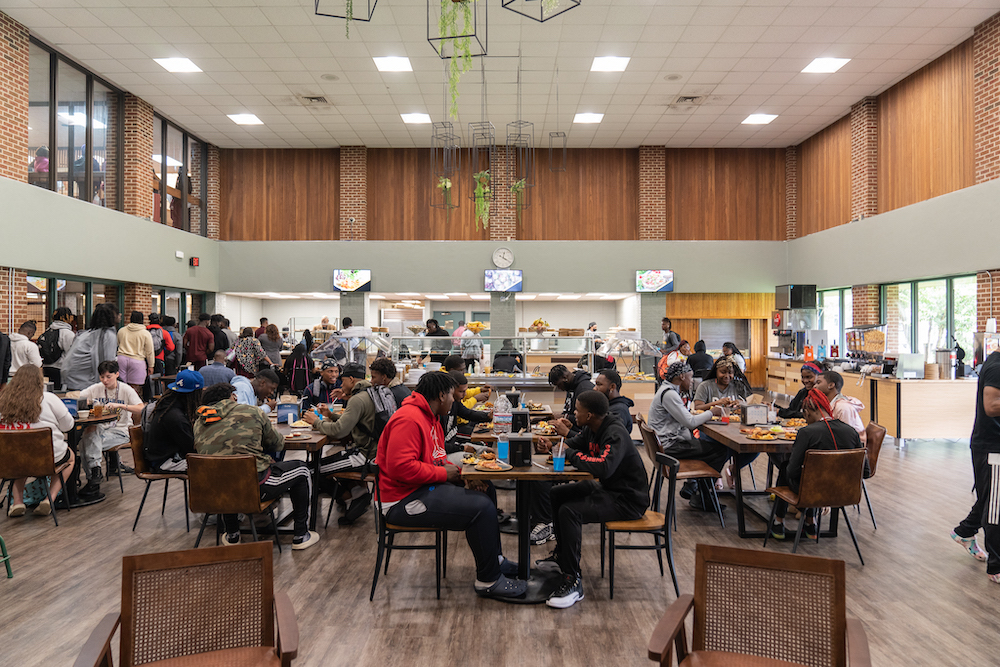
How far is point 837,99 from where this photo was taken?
420 inches

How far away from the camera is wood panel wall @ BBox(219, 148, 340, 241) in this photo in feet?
45.0

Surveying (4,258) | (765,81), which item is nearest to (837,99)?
(765,81)

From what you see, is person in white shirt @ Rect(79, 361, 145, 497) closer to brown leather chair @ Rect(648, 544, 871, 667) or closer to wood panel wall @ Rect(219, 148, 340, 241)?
brown leather chair @ Rect(648, 544, 871, 667)

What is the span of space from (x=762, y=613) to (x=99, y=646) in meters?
2.07

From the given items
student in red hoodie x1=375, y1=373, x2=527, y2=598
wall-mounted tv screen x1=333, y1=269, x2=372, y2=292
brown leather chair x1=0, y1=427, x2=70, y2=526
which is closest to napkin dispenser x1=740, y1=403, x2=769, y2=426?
student in red hoodie x1=375, y1=373, x2=527, y2=598

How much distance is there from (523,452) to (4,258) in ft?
24.6

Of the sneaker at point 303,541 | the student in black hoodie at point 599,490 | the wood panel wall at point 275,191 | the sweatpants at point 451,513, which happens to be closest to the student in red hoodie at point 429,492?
the sweatpants at point 451,513

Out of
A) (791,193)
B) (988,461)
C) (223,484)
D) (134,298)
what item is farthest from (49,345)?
(791,193)

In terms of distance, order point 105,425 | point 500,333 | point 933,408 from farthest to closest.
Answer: point 500,333 < point 933,408 < point 105,425

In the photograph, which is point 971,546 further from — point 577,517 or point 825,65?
point 825,65

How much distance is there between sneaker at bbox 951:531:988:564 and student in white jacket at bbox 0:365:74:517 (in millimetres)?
6765

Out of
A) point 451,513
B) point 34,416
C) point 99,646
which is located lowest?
point 451,513

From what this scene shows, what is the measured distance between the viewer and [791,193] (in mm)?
13477

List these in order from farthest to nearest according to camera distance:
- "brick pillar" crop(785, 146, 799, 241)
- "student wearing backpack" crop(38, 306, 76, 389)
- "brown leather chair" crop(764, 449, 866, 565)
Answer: "brick pillar" crop(785, 146, 799, 241), "student wearing backpack" crop(38, 306, 76, 389), "brown leather chair" crop(764, 449, 866, 565)
